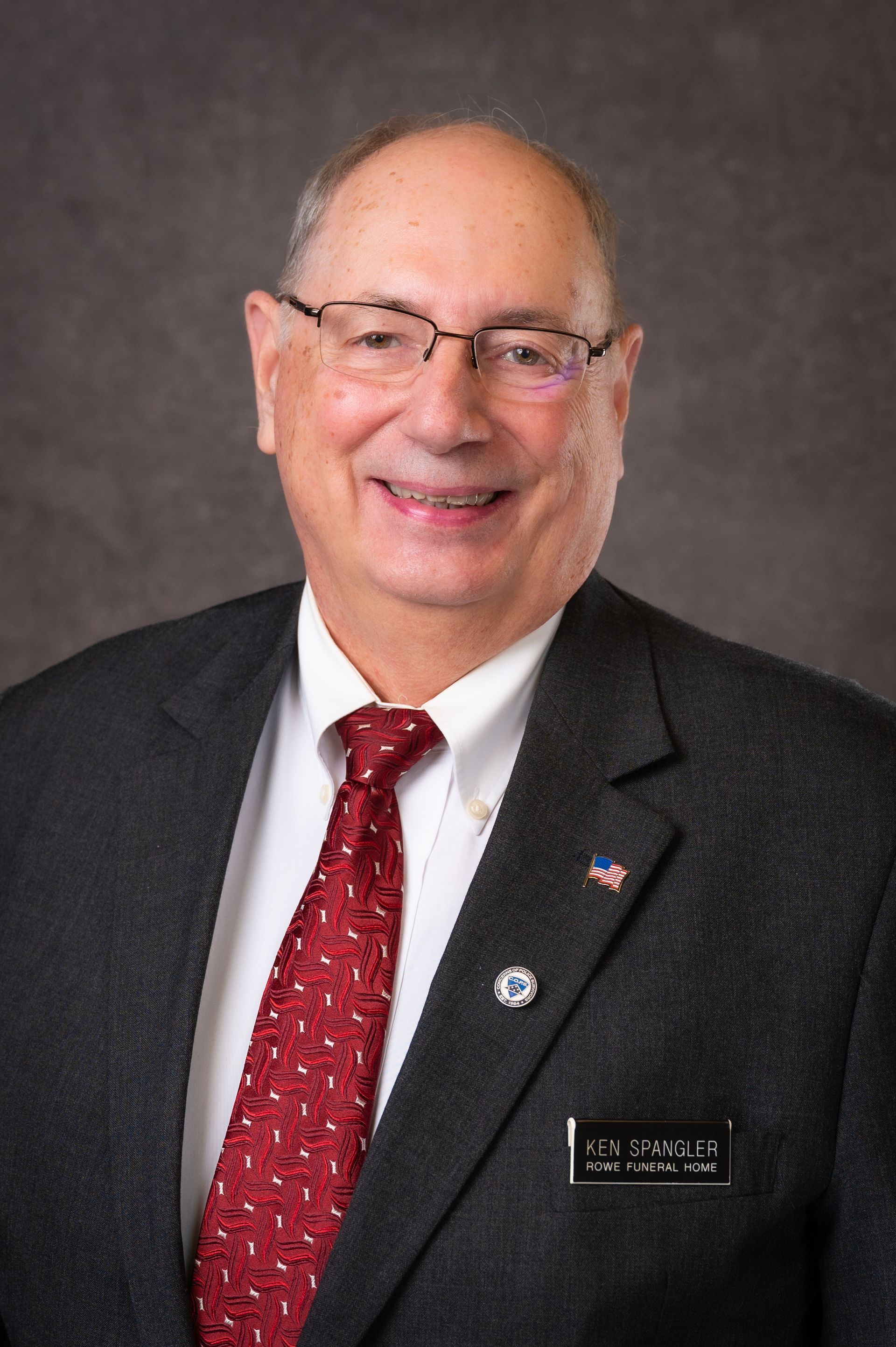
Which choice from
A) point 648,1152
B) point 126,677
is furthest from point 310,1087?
point 126,677

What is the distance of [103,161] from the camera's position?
435cm

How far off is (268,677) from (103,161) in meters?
2.48

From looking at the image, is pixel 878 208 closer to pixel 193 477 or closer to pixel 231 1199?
pixel 193 477

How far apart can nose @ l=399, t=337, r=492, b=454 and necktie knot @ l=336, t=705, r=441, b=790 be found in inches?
16.0

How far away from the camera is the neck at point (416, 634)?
88.6 inches

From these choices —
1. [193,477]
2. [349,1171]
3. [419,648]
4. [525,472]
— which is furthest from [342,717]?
[193,477]

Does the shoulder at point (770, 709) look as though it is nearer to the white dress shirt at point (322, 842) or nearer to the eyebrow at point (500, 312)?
the white dress shirt at point (322, 842)

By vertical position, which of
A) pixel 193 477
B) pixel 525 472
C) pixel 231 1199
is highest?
pixel 193 477

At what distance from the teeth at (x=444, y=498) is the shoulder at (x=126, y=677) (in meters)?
0.52

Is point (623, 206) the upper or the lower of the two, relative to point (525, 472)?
upper

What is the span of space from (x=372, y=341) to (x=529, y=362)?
225mm

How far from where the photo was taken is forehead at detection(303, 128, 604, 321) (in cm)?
213

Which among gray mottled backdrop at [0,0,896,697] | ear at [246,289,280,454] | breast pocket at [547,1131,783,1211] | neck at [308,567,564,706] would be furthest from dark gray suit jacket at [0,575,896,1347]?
gray mottled backdrop at [0,0,896,697]

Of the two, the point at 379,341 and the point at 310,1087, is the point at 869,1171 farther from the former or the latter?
the point at 379,341
